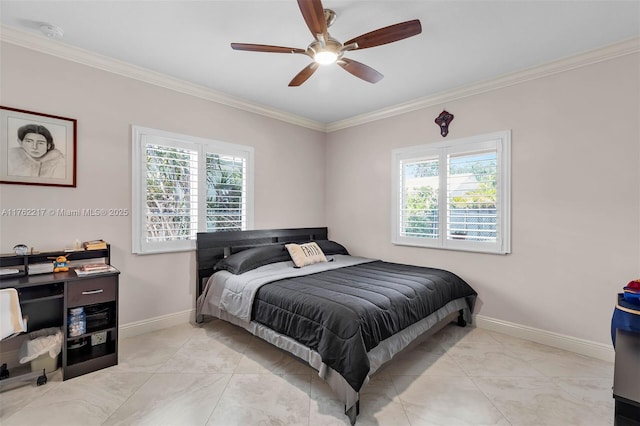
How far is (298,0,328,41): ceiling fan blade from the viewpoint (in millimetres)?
1698

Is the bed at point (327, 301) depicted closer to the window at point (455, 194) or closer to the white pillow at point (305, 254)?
the white pillow at point (305, 254)

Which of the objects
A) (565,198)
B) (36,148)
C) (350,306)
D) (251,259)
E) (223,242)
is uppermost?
(36,148)

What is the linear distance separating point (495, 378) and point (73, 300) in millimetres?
3407

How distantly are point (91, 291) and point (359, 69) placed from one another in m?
2.86

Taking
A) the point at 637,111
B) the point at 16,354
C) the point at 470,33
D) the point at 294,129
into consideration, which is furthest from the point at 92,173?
the point at 637,111

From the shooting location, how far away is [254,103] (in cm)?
405

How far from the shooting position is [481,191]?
3.39m

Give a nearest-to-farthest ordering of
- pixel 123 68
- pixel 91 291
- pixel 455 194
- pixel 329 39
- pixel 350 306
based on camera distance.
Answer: pixel 329 39 → pixel 350 306 → pixel 91 291 → pixel 123 68 → pixel 455 194

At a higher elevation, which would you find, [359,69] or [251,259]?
[359,69]

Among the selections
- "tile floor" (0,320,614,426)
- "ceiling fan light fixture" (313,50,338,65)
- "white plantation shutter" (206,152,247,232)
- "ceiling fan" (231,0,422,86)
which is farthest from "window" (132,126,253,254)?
"ceiling fan light fixture" (313,50,338,65)

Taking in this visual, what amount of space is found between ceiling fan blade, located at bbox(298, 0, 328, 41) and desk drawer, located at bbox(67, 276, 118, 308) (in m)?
2.52

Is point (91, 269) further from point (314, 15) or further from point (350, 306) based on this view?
point (314, 15)

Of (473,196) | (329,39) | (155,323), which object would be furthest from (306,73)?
(155,323)

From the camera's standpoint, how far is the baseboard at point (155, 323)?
3.06m
